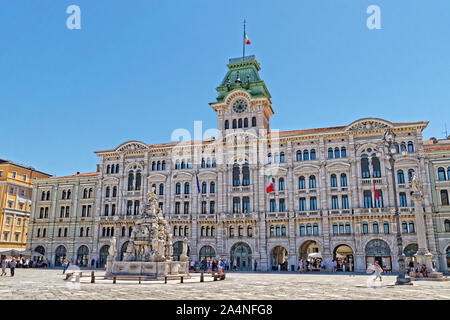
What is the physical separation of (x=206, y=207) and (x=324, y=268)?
1732 cm

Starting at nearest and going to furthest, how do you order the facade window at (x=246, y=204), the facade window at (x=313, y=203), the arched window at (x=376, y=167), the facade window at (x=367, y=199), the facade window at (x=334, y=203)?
the facade window at (x=367, y=199), the arched window at (x=376, y=167), the facade window at (x=334, y=203), the facade window at (x=313, y=203), the facade window at (x=246, y=204)

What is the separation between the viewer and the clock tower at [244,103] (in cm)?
5528

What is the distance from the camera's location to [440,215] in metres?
44.3

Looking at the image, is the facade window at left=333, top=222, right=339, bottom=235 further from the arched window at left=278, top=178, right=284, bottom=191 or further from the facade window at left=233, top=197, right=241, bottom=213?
the facade window at left=233, top=197, right=241, bottom=213

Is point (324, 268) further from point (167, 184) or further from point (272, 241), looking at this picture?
point (167, 184)

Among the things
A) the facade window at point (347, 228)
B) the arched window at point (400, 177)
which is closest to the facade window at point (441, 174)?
the arched window at point (400, 177)

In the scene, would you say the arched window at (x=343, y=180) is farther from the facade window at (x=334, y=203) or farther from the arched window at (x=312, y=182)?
the arched window at (x=312, y=182)

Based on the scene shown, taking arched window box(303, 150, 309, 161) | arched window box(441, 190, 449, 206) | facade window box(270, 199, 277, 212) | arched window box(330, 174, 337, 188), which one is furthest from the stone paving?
arched window box(303, 150, 309, 161)

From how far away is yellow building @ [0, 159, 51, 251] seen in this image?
65219 mm

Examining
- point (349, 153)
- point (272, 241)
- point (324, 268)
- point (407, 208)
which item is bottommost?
point (324, 268)

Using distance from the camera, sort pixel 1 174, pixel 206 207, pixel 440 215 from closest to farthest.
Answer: pixel 440 215 → pixel 206 207 → pixel 1 174

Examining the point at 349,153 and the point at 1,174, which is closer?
the point at 349,153
